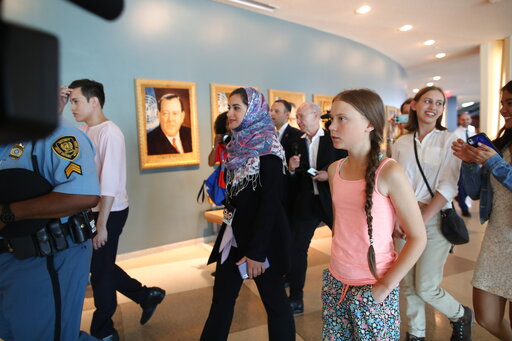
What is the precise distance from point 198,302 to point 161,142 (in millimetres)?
2514

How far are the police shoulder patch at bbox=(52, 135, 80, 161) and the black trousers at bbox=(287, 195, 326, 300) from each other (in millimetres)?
2087

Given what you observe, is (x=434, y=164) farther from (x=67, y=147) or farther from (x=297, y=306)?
(x=67, y=147)

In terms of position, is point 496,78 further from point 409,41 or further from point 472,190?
point 472,190

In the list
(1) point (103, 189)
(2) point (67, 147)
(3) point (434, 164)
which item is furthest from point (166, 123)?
(3) point (434, 164)

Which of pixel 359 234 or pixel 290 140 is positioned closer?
pixel 359 234

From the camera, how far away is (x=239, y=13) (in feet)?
18.1

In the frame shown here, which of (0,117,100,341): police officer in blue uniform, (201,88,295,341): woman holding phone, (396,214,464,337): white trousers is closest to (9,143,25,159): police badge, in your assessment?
(0,117,100,341): police officer in blue uniform

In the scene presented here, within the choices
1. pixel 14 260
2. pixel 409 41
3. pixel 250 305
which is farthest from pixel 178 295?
pixel 409 41

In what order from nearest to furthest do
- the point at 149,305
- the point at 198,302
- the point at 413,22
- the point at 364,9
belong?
the point at 149,305 < the point at 198,302 < the point at 364,9 < the point at 413,22

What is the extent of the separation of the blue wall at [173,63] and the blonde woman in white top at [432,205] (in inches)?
132

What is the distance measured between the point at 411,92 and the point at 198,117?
1481cm

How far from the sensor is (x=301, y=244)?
3092 mm

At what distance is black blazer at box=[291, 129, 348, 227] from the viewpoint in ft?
9.88

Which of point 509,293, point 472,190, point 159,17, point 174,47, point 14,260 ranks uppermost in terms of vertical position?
point 159,17
